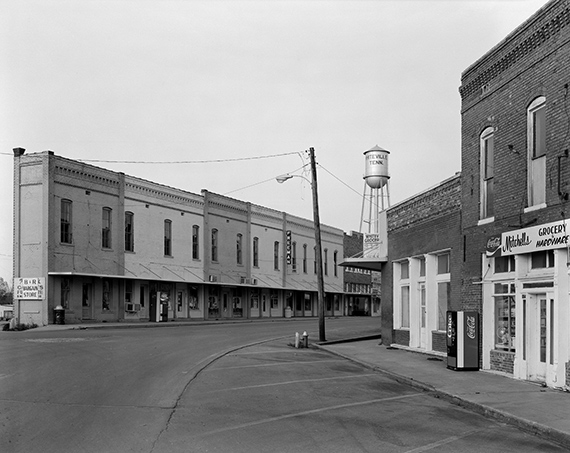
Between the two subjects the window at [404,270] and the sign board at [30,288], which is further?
the sign board at [30,288]

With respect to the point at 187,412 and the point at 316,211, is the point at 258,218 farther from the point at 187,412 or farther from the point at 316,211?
the point at 187,412

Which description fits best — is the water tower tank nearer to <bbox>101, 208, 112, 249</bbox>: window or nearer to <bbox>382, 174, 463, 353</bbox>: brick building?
<bbox>382, 174, 463, 353</bbox>: brick building

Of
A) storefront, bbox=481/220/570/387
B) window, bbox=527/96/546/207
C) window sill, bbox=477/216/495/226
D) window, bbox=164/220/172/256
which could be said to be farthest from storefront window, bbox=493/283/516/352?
window, bbox=164/220/172/256

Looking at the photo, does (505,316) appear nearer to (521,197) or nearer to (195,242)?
(521,197)

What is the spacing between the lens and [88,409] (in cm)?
1104

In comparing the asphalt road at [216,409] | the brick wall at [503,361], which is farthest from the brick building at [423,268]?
the asphalt road at [216,409]

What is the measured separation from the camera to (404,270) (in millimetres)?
25859

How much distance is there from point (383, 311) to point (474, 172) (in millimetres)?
10022

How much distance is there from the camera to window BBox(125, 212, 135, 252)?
4316 cm

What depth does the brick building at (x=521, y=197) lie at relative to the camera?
47.0ft

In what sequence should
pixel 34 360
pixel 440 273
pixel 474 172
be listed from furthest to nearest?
pixel 440 273 → pixel 474 172 → pixel 34 360

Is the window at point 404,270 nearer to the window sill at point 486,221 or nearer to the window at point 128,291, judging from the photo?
the window sill at point 486,221

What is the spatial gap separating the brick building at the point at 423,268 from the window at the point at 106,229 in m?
19.9

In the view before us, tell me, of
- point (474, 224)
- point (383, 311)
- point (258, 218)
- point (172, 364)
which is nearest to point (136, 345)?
point (172, 364)
